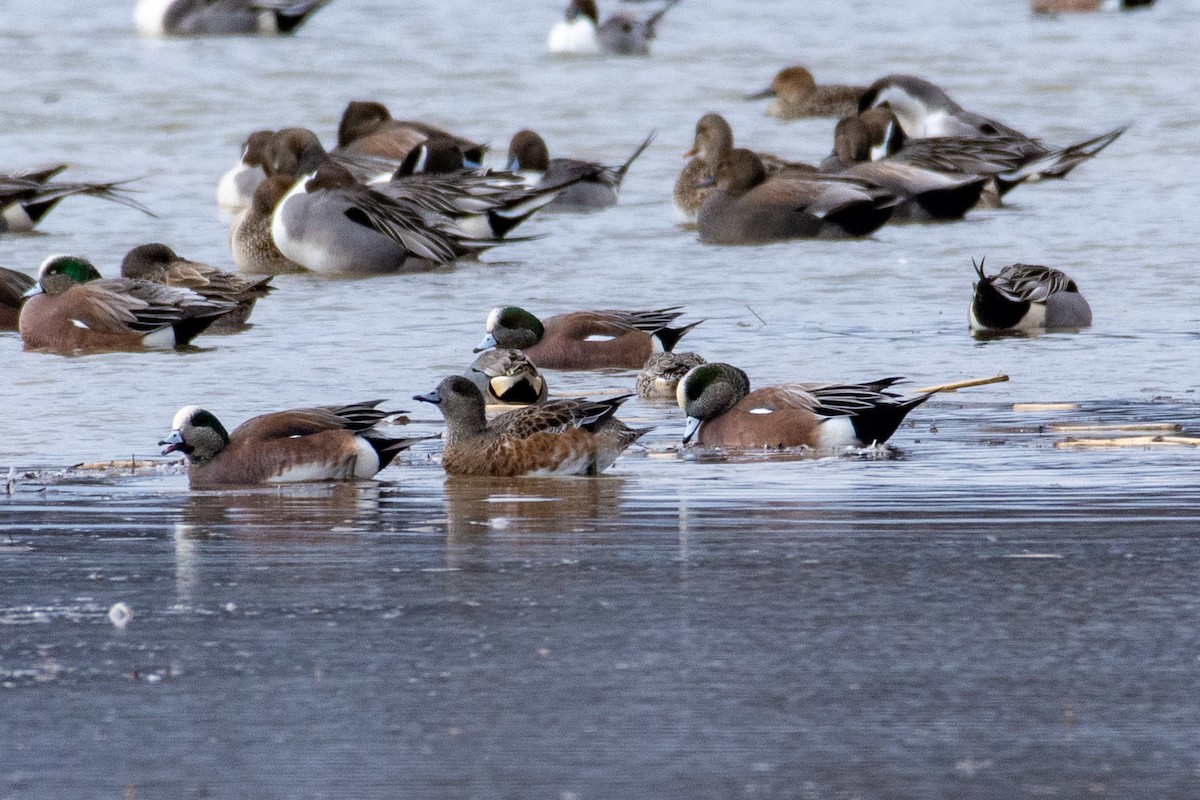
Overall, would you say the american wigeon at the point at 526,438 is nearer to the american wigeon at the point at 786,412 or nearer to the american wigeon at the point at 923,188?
the american wigeon at the point at 786,412

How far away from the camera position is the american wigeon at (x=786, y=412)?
8500mm

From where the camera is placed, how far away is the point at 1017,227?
1706 centimetres

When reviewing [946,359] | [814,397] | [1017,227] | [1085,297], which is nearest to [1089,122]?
[1017,227]

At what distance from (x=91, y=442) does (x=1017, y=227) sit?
9.74 meters

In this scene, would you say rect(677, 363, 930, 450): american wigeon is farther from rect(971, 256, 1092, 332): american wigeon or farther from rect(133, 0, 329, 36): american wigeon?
rect(133, 0, 329, 36): american wigeon

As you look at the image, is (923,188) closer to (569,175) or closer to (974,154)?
(974,154)

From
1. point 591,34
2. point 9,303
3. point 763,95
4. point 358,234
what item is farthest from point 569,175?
point 591,34

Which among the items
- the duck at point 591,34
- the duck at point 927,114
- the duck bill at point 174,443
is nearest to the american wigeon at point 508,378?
the duck bill at point 174,443

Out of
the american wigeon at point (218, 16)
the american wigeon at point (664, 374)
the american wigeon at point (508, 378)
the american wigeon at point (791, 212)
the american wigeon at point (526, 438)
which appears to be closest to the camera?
the american wigeon at point (526, 438)

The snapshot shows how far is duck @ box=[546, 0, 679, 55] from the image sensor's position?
99.9 ft

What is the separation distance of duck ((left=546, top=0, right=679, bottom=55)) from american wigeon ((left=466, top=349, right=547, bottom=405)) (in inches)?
823

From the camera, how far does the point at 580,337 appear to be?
11289 mm

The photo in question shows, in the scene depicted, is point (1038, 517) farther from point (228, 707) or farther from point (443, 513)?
point (228, 707)

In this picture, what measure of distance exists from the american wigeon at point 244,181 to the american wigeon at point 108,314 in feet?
20.4
